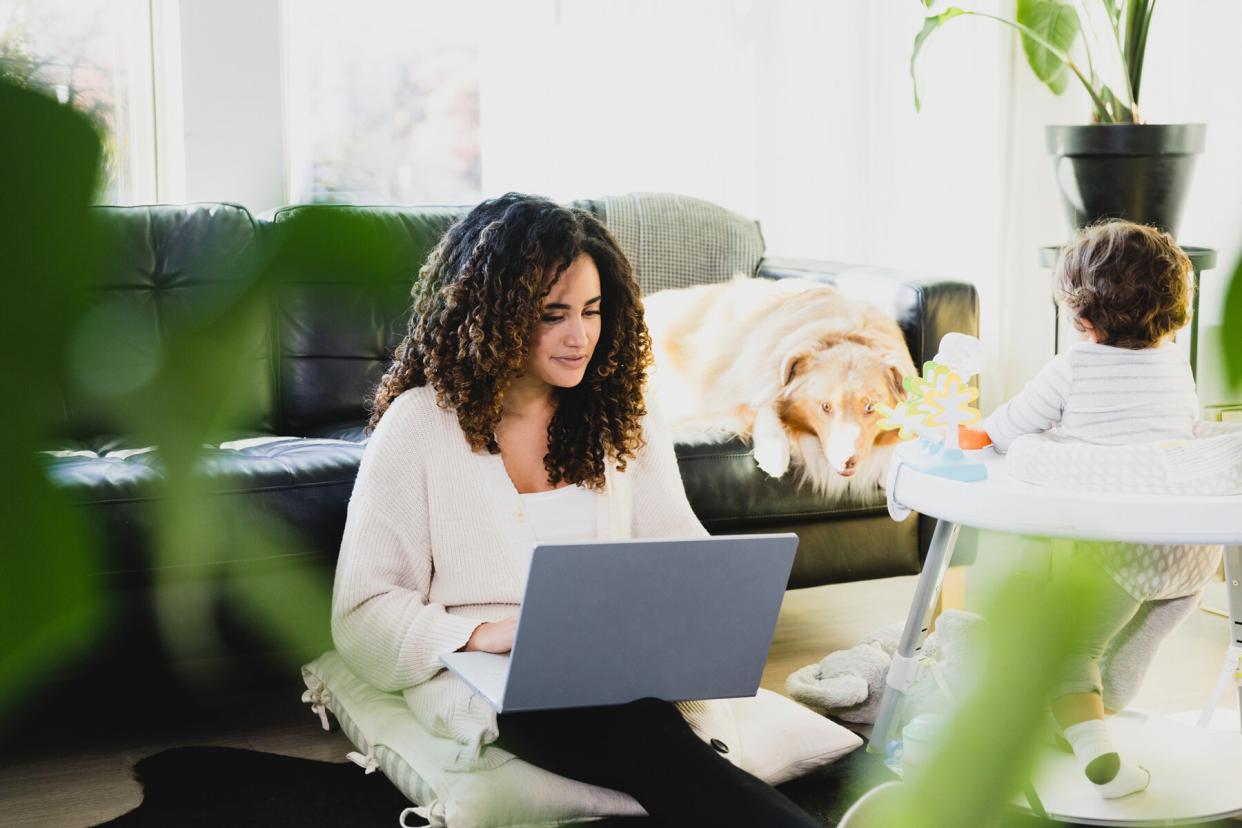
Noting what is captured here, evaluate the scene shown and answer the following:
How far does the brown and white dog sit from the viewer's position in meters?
2.53

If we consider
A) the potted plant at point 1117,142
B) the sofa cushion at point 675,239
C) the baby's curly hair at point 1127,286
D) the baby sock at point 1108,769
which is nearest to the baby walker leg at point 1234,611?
the baby sock at point 1108,769

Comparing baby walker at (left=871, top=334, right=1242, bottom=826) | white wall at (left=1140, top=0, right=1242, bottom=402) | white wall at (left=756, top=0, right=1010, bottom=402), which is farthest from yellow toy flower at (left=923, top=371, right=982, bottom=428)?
white wall at (left=756, top=0, right=1010, bottom=402)

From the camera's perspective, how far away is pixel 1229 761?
73.4 inches

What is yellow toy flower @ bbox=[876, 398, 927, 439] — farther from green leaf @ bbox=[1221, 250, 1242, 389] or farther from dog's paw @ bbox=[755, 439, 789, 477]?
green leaf @ bbox=[1221, 250, 1242, 389]

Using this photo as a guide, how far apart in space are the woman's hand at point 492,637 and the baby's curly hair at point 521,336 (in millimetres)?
239

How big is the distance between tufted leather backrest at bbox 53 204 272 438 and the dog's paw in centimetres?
232

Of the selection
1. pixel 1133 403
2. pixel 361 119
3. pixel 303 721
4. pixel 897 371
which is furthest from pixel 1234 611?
pixel 361 119

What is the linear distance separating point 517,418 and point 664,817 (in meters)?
0.71

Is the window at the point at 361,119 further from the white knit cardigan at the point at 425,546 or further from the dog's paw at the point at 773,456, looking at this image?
the dog's paw at the point at 773,456

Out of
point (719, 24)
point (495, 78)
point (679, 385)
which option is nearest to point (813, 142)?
point (719, 24)

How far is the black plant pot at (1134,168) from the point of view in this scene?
288cm

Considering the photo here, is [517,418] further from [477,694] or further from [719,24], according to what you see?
[719,24]

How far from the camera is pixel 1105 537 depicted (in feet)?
4.04

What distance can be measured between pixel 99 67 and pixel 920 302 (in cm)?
259
